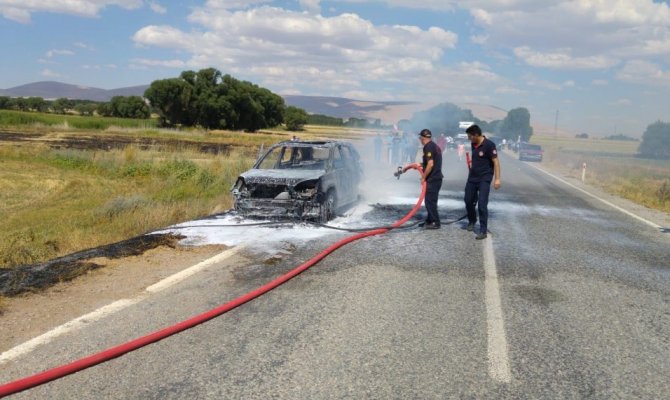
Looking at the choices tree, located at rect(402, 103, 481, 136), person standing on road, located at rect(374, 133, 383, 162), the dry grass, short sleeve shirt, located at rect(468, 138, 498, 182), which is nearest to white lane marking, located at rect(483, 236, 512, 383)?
short sleeve shirt, located at rect(468, 138, 498, 182)

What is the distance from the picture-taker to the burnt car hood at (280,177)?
984cm

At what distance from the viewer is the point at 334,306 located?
5.36 metres

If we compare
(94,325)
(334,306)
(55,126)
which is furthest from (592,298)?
(55,126)

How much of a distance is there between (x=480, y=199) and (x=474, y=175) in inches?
17.0

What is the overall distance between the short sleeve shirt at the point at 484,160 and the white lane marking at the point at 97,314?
4545 mm

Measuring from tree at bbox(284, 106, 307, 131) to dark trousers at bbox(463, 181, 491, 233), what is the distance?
99.3 m

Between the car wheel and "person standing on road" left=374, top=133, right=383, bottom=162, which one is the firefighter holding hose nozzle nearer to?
the car wheel

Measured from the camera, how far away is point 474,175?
9.34 m

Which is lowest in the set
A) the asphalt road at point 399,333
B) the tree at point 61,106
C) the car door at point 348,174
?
the asphalt road at point 399,333

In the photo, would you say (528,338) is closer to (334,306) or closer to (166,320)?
(334,306)

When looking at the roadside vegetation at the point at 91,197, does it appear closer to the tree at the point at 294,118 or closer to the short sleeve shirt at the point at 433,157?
the short sleeve shirt at the point at 433,157

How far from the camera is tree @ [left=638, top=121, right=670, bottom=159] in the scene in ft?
274

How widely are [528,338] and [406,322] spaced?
104 cm

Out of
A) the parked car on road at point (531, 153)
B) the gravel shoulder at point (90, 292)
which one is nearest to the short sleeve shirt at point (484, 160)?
the gravel shoulder at point (90, 292)
